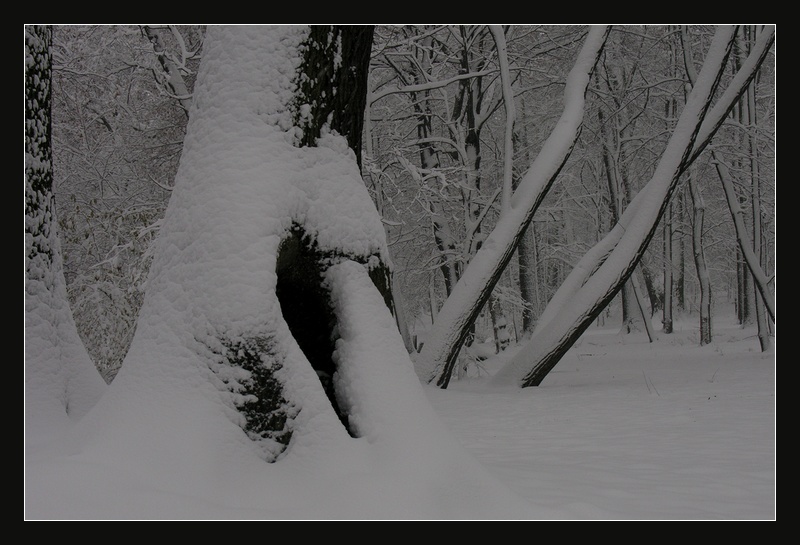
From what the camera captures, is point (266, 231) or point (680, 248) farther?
point (680, 248)

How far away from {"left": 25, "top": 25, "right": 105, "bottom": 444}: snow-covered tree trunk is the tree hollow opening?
4.43 feet

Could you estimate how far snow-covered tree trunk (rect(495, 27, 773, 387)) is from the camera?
826cm

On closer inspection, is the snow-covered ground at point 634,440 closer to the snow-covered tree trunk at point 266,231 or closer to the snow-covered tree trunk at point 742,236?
the snow-covered tree trunk at point 266,231

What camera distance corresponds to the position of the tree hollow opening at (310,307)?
11.2ft

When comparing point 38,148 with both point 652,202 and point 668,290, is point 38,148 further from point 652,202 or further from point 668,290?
point 668,290

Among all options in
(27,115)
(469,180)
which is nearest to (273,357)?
(27,115)

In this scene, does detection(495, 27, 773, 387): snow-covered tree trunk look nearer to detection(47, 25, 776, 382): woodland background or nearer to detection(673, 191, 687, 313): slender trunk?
detection(47, 25, 776, 382): woodland background

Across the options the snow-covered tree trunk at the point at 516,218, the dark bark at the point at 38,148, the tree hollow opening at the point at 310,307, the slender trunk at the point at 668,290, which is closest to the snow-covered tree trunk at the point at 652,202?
the snow-covered tree trunk at the point at 516,218

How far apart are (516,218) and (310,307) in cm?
524

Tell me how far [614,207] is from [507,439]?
14.2 m

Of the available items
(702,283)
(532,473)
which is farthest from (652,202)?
(702,283)

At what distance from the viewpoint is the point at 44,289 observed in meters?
3.81

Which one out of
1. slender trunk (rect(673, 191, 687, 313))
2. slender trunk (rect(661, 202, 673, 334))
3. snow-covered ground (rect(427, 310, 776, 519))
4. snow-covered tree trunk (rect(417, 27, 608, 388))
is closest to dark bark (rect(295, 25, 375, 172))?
snow-covered ground (rect(427, 310, 776, 519))
